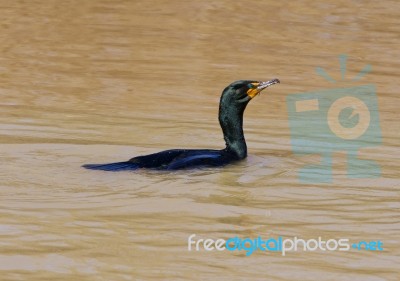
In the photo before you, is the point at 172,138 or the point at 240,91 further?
the point at 172,138

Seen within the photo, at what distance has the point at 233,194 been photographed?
10.1 m

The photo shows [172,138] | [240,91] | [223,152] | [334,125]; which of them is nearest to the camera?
[223,152]

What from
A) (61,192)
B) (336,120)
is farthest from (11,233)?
(336,120)

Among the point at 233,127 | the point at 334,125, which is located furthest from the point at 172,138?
the point at 334,125

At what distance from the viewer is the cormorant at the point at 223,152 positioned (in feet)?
34.3

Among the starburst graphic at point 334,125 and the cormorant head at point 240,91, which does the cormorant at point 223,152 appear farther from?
the starburst graphic at point 334,125

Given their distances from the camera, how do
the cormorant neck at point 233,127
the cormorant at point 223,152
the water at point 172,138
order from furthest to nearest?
1. the cormorant neck at point 233,127
2. the cormorant at point 223,152
3. the water at point 172,138

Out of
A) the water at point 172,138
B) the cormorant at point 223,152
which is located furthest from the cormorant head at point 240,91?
the water at point 172,138

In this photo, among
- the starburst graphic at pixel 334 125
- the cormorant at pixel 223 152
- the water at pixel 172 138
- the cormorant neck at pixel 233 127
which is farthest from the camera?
the cormorant neck at pixel 233 127

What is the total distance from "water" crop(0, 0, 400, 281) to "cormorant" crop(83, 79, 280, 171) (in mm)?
113

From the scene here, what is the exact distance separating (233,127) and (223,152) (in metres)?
0.25

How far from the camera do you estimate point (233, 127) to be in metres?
11.2

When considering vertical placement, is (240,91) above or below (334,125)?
above

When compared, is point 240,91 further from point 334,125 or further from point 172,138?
point 334,125
